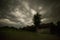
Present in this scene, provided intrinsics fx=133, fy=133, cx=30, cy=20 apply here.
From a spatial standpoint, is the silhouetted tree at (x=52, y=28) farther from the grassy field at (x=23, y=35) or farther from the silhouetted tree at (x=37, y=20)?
the silhouetted tree at (x=37, y=20)

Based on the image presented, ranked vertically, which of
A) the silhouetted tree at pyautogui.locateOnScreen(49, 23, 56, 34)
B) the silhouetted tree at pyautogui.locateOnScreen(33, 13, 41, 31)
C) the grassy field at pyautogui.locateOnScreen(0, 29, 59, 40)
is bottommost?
the grassy field at pyautogui.locateOnScreen(0, 29, 59, 40)

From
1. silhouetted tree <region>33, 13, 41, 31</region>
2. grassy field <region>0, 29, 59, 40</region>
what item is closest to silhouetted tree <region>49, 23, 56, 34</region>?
grassy field <region>0, 29, 59, 40</region>

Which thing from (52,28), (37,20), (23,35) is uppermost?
(37,20)

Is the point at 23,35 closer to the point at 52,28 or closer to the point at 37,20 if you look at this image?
the point at 37,20

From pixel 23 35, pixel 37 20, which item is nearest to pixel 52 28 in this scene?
pixel 37 20

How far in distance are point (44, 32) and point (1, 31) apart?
0.64 meters

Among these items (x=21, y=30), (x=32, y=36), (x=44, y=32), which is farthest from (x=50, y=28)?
(x=21, y=30)

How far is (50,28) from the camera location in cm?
189

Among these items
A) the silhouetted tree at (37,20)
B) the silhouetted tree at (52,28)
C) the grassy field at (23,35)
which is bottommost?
the grassy field at (23,35)

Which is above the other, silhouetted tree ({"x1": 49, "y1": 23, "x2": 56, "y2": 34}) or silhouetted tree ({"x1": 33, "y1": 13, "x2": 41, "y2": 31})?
silhouetted tree ({"x1": 33, "y1": 13, "x2": 41, "y2": 31})

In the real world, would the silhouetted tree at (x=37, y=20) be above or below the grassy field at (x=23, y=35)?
above

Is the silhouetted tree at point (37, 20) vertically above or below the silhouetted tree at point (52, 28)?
above

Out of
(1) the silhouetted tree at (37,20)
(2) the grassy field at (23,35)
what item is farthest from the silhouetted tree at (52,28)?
(1) the silhouetted tree at (37,20)

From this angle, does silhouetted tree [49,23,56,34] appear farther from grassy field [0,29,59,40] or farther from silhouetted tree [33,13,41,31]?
silhouetted tree [33,13,41,31]
